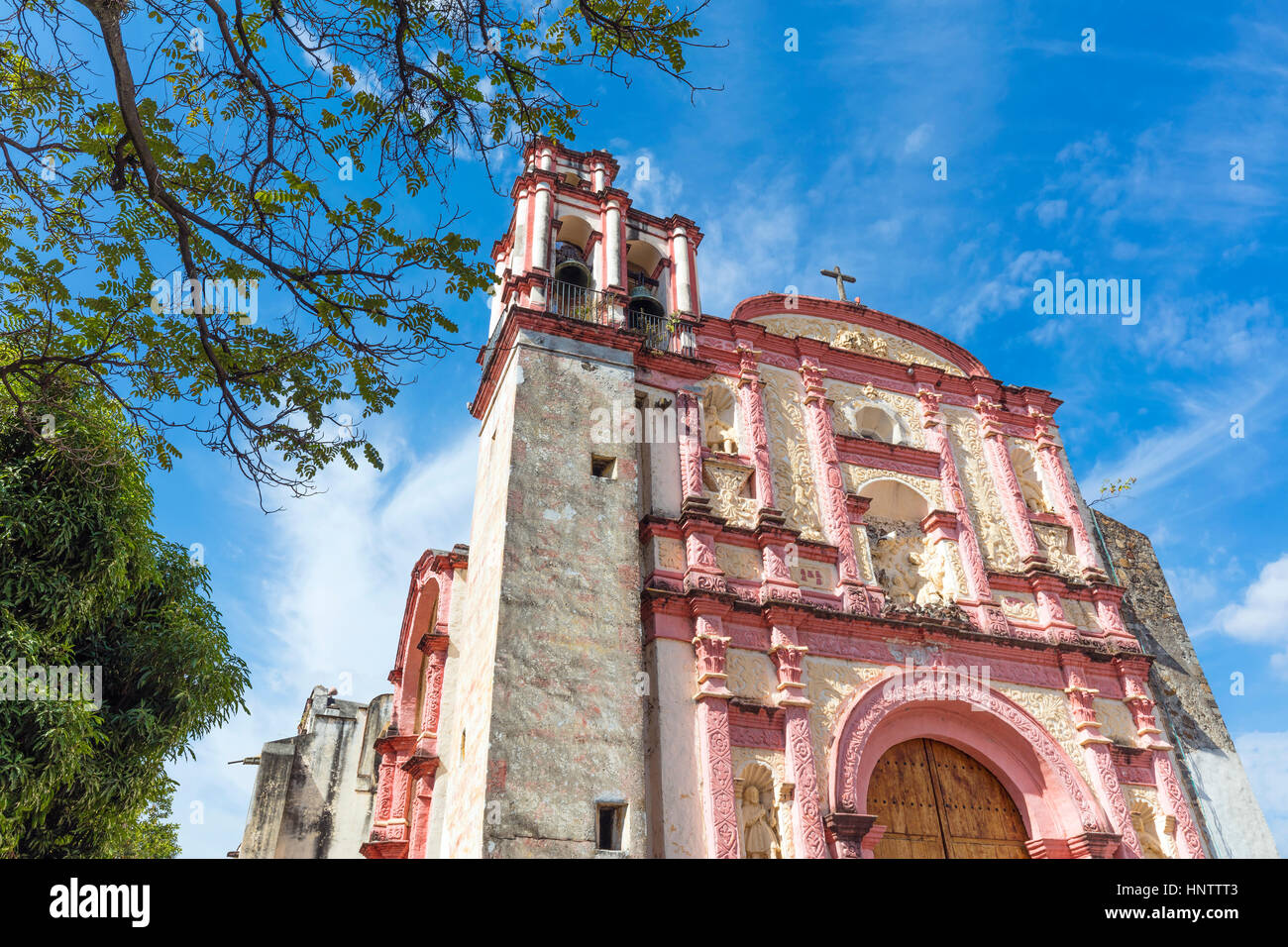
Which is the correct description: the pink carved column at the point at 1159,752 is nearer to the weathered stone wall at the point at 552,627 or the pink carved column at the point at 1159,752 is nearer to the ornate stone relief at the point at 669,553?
the ornate stone relief at the point at 669,553

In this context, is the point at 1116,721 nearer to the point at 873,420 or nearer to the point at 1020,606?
the point at 1020,606

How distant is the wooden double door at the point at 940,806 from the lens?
9750 millimetres

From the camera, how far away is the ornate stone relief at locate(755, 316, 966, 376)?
1354 centimetres

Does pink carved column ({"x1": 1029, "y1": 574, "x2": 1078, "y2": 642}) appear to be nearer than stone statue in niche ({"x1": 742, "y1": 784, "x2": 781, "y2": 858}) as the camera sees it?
No

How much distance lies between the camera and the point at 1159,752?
36.3 feet

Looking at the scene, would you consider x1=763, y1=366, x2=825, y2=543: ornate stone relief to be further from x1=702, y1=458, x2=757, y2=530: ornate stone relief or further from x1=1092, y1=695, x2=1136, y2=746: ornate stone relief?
x1=1092, y1=695, x2=1136, y2=746: ornate stone relief

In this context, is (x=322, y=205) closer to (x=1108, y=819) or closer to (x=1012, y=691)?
(x=1012, y=691)

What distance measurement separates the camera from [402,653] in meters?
14.7

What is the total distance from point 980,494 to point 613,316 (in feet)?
19.9

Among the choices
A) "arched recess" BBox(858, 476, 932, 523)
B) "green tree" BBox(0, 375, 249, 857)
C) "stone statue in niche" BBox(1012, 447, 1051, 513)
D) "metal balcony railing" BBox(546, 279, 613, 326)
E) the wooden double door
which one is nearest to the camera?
"green tree" BBox(0, 375, 249, 857)

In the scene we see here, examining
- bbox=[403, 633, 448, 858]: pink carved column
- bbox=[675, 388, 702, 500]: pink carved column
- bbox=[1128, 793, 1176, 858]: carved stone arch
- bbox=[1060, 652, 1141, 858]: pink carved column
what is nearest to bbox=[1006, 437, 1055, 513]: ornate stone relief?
bbox=[1060, 652, 1141, 858]: pink carved column

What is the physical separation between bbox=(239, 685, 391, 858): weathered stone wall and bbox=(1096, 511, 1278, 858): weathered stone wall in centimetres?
1317

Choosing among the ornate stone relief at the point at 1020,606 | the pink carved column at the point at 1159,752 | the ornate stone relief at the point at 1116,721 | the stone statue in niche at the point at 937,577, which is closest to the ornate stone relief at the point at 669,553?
the stone statue in niche at the point at 937,577
